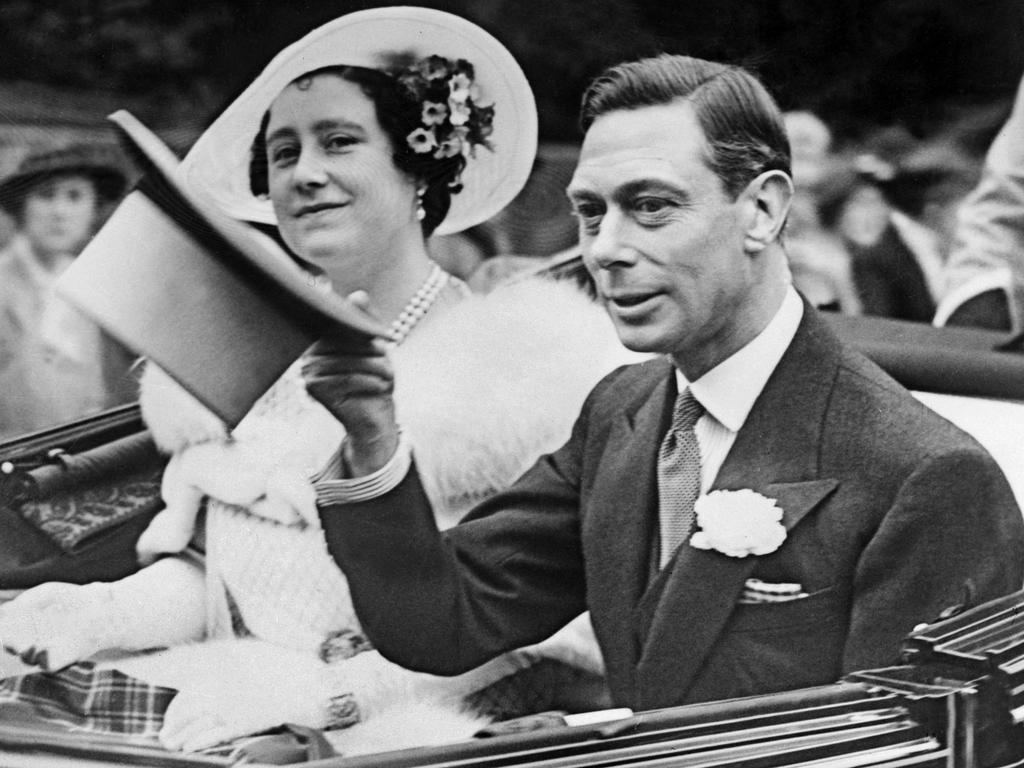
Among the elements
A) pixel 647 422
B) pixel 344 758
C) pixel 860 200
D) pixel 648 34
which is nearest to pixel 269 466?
pixel 344 758

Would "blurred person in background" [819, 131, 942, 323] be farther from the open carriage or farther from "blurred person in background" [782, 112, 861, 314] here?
the open carriage

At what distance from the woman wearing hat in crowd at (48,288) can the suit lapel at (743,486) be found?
1.45 m

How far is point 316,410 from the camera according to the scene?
9.63 feet

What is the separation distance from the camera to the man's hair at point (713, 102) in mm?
2957

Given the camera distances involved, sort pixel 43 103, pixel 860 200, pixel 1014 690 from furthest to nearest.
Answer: pixel 860 200 → pixel 1014 690 → pixel 43 103

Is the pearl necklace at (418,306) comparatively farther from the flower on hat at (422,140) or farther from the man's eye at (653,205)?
the man's eye at (653,205)

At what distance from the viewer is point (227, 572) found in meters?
2.96

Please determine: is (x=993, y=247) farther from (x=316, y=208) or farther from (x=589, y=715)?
(x=316, y=208)

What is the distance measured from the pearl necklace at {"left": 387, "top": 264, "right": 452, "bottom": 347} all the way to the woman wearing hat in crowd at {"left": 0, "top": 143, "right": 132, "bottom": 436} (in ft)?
2.13

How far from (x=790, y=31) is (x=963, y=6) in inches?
20.5

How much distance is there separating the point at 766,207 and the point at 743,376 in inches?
16.9

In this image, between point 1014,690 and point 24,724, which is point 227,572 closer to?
point 24,724

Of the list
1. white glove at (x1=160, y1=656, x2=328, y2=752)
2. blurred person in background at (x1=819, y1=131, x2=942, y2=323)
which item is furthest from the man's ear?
white glove at (x1=160, y1=656, x2=328, y2=752)

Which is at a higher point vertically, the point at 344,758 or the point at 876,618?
the point at 876,618
